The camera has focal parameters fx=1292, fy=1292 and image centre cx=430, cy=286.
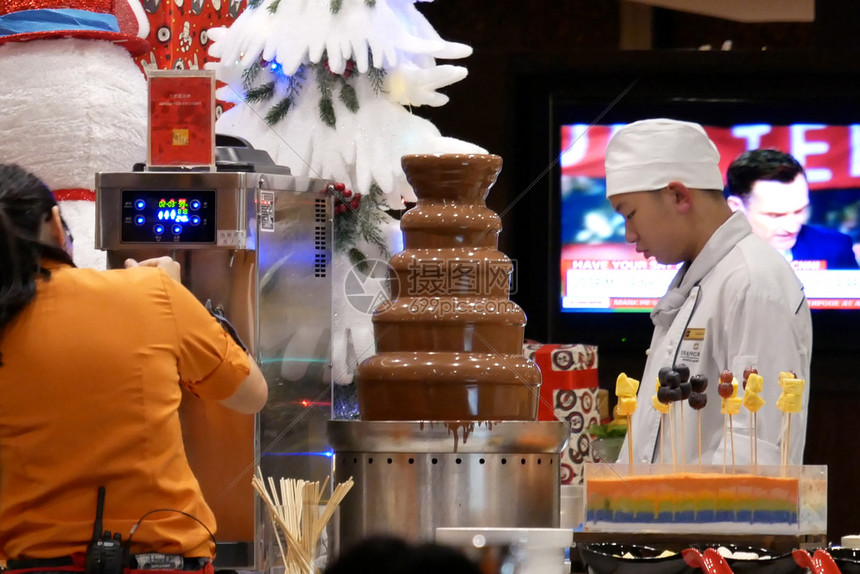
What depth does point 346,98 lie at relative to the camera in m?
3.73

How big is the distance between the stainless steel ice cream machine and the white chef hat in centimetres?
112

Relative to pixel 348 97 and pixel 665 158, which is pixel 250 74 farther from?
pixel 665 158

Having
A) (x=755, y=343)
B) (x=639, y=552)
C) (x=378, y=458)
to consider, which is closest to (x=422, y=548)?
(x=639, y=552)

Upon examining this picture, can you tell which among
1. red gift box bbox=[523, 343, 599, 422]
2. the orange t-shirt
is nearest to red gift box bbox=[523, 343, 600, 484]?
red gift box bbox=[523, 343, 599, 422]

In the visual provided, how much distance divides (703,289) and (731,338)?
233 mm

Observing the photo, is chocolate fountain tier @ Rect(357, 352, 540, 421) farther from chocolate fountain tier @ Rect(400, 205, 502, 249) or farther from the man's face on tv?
the man's face on tv

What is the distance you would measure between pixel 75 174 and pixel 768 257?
5.97 feet

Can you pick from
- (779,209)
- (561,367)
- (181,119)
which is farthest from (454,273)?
(779,209)

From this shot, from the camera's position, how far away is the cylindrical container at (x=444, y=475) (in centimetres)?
235

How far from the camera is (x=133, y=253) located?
2750 millimetres

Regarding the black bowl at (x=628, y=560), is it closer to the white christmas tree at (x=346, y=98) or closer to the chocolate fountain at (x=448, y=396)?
the chocolate fountain at (x=448, y=396)

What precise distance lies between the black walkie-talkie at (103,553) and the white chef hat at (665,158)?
186 centimetres

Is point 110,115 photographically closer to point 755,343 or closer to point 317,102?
point 317,102

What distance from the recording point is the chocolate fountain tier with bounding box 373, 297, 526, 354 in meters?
2.52
